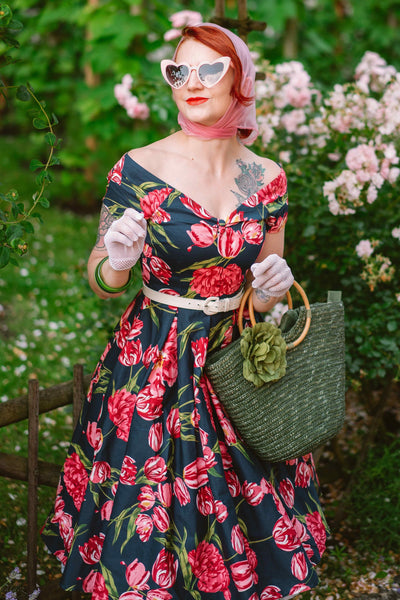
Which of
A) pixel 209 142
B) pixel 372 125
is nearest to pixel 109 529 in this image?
pixel 209 142

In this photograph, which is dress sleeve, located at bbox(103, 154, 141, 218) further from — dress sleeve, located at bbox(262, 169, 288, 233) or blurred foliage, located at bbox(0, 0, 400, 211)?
blurred foliage, located at bbox(0, 0, 400, 211)

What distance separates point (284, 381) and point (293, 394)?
0.05 metres

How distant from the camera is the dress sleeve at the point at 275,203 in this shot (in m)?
1.86

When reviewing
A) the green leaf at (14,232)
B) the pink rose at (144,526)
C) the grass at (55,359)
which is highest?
the green leaf at (14,232)

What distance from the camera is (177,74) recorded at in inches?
69.1

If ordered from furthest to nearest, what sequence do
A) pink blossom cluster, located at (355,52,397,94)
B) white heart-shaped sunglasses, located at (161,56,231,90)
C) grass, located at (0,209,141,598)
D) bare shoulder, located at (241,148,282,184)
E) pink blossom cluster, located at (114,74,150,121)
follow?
pink blossom cluster, located at (114,74,150,121)
pink blossom cluster, located at (355,52,397,94)
grass, located at (0,209,141,598)
bare shoulder, located at (241,148,282,184)
white heart-shaped sunglasses, located at (161,56,231,90)

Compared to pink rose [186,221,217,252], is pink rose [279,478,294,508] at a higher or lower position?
lower

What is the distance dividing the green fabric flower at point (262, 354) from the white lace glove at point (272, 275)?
0.12 meters

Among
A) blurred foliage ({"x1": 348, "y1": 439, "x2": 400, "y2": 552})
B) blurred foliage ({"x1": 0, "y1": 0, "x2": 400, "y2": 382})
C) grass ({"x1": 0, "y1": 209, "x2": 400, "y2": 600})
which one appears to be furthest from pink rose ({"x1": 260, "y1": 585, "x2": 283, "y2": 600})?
blurred foliage ({"x1": 0, "y1": 0, "x2": 400, "y2": 382})

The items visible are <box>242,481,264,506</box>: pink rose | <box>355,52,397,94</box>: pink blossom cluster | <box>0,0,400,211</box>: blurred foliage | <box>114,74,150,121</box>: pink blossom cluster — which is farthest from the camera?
<box>0,0,400,211</box>: blurred foliage

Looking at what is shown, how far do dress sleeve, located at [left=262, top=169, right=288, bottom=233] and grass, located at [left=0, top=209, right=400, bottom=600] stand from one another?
80cm

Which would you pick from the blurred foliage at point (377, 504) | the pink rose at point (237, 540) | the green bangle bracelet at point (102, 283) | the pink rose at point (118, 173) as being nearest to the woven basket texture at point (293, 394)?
the pink rose at point (237, 540)

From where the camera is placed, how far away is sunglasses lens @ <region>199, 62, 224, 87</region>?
171cm

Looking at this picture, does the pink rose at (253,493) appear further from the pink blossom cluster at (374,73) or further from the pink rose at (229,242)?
the pink blossom cluster at (374,73)
